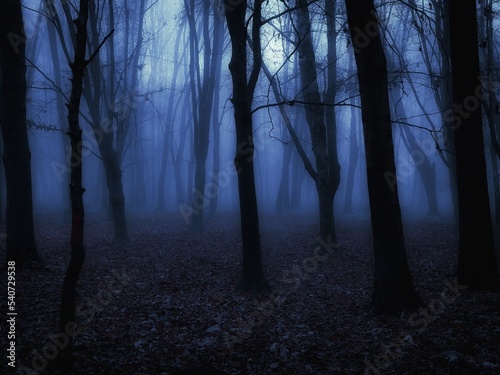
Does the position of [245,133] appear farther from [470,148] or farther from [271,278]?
[470,148]

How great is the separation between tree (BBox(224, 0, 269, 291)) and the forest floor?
0.63 meters

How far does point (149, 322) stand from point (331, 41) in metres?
12.4

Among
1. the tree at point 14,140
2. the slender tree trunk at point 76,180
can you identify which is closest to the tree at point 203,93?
the tree at point 14,140

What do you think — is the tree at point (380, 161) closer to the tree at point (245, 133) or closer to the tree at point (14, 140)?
the tree at point (245, 133)

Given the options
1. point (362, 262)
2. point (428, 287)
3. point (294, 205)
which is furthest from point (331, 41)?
point (294, 205)

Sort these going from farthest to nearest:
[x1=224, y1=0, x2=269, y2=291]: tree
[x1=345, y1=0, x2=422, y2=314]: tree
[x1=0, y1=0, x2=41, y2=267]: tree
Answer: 1. [x1=0, y1=0, x2=41, y2=267]: tree
2. [x1=224, y1=0, x2=269, y2=291]: tree
3. [x1=345, y1=0, x2=422, y2=314]: tree

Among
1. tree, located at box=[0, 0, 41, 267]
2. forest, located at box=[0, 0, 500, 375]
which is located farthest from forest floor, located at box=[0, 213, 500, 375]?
tree, located at box=[0, 0, 41, 267]

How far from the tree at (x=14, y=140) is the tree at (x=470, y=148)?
9.39 metres

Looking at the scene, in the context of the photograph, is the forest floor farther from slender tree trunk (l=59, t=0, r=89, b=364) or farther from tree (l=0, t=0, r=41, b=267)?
slender tree trunk (l=59, t=0, r=89, b=364)

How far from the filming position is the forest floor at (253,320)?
4.73m

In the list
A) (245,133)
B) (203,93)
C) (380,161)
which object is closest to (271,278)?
(245,133)

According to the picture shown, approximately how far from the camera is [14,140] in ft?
28.4

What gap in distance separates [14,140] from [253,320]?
6.90m

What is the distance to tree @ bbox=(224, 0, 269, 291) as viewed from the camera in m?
7.59
